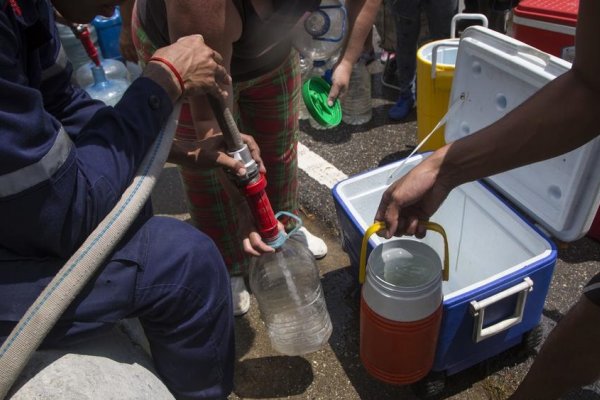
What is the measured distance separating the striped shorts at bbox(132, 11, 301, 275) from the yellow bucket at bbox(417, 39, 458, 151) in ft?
2.64

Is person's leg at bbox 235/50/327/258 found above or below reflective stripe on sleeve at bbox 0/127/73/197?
below

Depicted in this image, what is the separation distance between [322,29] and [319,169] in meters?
1.21

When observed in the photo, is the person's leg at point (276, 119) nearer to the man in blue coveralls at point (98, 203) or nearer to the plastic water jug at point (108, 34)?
the man in blue coveralls at point (98, 203)

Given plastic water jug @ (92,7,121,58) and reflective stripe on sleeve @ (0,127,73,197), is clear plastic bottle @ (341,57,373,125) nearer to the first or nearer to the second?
plastic water jug @ (92,7,121,58)

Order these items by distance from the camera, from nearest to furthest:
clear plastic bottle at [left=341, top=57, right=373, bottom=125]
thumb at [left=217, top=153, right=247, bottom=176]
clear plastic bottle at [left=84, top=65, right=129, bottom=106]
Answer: thumb at [left=217, top=153, right=247, bottom=176]
clear plastic bottle at [left=84, top=65, right=129, bottom=106]
clear plastic bottle at [left=341, top=57, right=373, bottom=125]

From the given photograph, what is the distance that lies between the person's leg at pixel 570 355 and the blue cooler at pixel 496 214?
0.56 ft

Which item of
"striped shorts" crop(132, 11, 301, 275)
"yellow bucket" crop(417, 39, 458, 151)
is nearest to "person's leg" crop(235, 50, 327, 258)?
"striped shorts" crop(132, 11, 301, 275)

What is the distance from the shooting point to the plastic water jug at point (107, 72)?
406 centimetres


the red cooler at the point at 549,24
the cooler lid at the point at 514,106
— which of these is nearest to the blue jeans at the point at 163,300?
the cooler lid at the point at 514,106

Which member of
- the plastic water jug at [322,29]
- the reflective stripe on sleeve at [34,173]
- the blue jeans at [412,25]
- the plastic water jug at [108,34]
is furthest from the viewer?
the plastic water jug at [108,34]

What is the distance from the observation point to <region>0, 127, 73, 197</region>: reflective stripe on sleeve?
1.02 meters

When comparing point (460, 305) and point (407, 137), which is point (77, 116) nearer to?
point (460, 305)

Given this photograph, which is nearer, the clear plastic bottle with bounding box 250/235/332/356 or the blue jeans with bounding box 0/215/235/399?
the blue jeans with bounding box 0/215/235/399

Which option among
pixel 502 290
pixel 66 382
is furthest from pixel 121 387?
pixel 502 290
